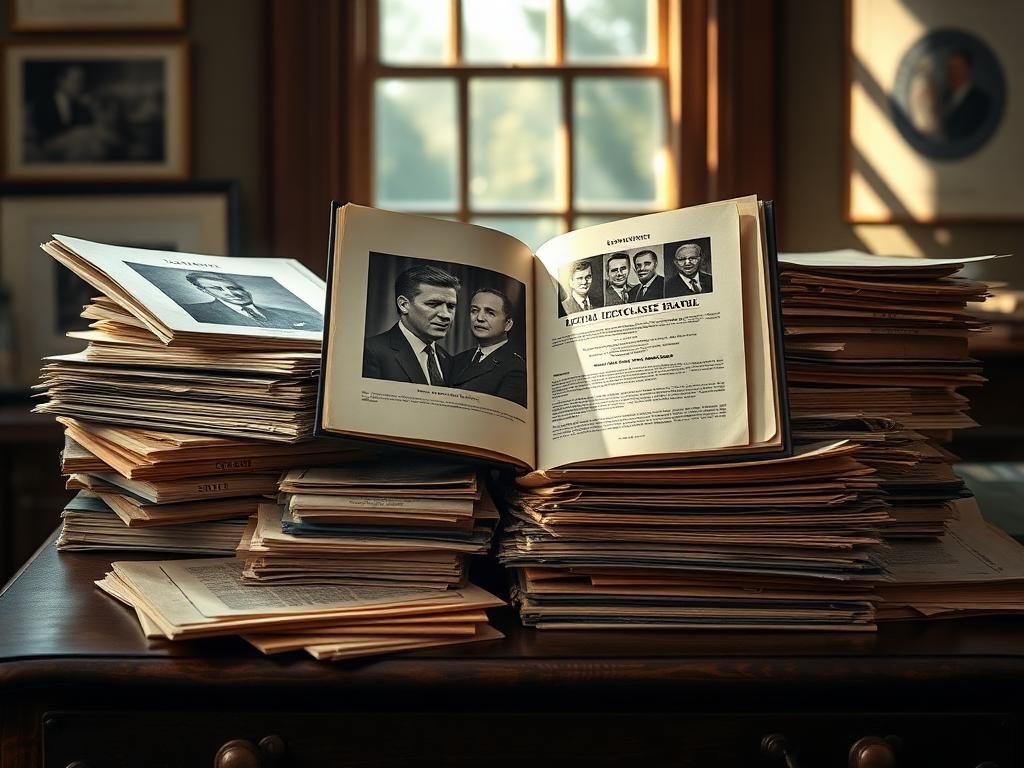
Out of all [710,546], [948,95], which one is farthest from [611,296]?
[948,95]

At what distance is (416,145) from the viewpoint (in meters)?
2.79

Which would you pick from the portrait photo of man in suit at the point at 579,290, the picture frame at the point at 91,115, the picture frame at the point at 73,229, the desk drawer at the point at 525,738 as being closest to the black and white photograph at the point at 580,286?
the portrait photo of man in suit at the point at 579,290

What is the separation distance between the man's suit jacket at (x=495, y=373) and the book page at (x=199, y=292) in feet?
0.47

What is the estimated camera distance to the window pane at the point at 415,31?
2.75m

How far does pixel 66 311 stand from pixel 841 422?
229 centimetres

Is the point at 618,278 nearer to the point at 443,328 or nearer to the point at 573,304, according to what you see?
the point at 573,304

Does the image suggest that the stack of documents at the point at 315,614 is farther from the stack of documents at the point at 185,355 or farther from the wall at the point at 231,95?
the wall at the point at 231,95

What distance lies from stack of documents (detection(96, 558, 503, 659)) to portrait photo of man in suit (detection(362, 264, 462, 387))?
17cm

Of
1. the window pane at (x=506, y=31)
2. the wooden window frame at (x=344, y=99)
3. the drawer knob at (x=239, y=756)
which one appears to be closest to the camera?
the drawer knob at (x=239, y=756)

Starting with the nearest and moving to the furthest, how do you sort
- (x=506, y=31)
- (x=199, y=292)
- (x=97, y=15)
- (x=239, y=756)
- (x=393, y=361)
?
(x=239, y=756)
(x=393, y=361)
(x=199, y=292)
(x=97, y=15)
(x=506, y=31)

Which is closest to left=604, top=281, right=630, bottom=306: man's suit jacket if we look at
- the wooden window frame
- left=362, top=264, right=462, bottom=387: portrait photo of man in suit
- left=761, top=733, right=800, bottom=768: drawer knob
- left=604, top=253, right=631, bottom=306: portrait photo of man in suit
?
left=604, top=253, right=631, bottom=306: portrait photo of man in suit

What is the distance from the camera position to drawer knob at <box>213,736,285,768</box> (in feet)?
2.35

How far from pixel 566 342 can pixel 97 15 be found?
223 cm

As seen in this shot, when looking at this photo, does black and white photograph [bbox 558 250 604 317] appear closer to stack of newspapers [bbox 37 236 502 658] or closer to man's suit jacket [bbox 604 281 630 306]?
man's suit jacket [bbox 604 281 630 306]
